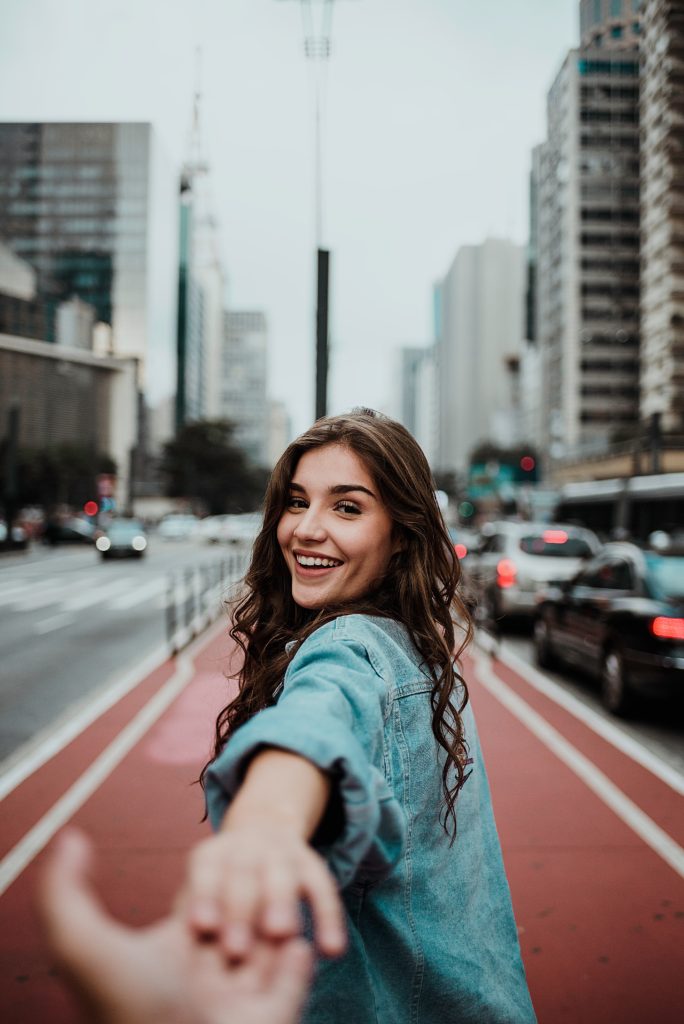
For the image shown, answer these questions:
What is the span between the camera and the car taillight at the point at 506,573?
38.5 feet

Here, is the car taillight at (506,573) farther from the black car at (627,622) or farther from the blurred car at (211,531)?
the blurred car at (211,531)

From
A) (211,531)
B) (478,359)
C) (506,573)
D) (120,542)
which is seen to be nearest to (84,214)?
(506,573)

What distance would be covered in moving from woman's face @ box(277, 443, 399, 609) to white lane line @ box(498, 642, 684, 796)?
4205 mm

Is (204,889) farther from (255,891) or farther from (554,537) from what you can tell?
(554,537)

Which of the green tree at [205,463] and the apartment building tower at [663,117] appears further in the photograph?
the green tree at [205,463]

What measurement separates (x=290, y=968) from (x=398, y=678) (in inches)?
25.2

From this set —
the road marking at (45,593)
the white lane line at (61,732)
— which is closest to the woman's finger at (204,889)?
the white lane line at (61,732)

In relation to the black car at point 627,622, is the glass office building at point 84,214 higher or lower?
higher

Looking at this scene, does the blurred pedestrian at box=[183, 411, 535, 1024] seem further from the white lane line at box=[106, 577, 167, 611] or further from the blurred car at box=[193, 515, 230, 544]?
the blurred car at box=[193, 515, 230, 544]

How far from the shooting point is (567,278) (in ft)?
212

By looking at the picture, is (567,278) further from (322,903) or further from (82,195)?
(322,903)

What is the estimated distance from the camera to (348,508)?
1.34 metres

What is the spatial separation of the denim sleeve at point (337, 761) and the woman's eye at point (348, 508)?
45cm

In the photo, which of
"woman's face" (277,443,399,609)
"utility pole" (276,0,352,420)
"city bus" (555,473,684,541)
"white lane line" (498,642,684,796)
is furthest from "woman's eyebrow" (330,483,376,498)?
"city bus" (555,473,684,541)
